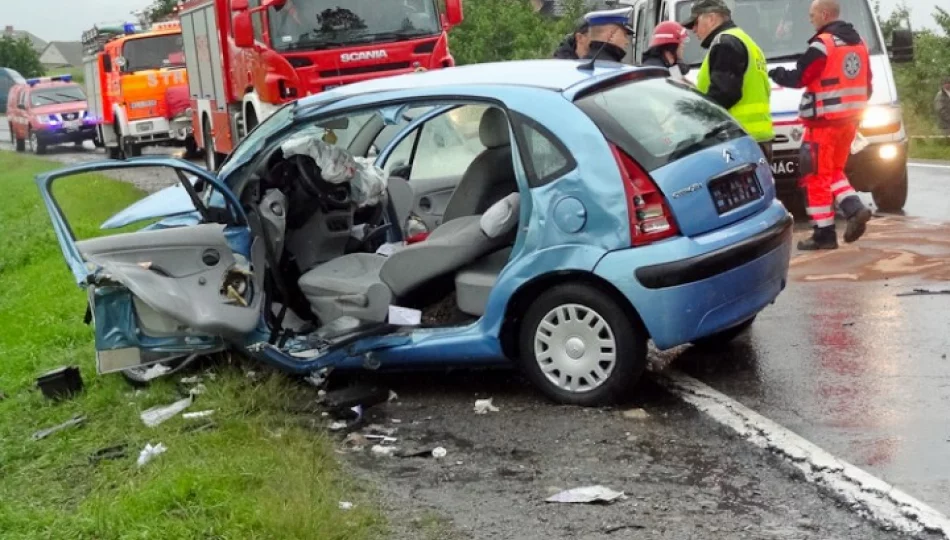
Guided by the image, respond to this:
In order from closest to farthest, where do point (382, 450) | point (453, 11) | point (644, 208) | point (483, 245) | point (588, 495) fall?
point (588, 495) < point (382, 450) < point (644, 208) < point (483, 245) < point (453, 11)

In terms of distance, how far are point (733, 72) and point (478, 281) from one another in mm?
3413

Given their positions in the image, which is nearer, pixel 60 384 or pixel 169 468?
pixel 169 468

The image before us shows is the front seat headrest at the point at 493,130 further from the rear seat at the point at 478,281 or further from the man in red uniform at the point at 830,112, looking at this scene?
the man in red uniform at the point at 830,112

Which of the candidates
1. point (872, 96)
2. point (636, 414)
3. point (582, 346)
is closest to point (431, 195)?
point (582, 346)

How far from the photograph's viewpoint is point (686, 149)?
604 cm

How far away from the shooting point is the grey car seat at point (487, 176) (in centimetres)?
674

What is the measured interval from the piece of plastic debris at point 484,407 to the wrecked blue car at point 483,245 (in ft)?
0.68

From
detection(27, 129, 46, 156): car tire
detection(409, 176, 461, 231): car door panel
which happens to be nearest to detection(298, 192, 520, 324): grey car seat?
detection(409, 176, 461, 231): car door panel

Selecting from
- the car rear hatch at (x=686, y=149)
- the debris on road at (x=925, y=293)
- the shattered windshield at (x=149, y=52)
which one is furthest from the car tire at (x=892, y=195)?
the shattered windshield at (x=149, y=52)

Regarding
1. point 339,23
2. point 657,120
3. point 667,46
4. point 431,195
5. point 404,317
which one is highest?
point 339,23

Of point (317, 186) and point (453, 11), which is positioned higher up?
point (453, 11)

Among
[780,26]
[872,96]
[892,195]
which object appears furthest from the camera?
[780,26]

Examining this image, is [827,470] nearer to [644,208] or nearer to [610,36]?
[644,208]

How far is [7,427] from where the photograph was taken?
6758 mm
